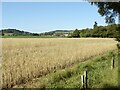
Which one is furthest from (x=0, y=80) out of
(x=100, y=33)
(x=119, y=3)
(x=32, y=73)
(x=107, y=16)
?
(x=100, y=33)

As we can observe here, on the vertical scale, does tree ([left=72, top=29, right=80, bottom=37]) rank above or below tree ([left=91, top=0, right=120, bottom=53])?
below

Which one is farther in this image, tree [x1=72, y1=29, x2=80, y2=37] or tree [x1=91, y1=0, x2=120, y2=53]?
tree [x1=72, y1=29, x2=80, y2=37]

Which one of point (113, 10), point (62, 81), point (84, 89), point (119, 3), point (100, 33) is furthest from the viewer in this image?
point (100, 33)

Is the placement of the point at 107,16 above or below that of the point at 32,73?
above

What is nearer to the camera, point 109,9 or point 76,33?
point 109,9

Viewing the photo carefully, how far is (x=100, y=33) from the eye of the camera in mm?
103438

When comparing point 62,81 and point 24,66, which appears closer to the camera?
point 62,81

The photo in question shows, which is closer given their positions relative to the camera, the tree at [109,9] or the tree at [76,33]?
the tree at [109,9]

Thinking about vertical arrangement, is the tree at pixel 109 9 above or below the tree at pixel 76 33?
above

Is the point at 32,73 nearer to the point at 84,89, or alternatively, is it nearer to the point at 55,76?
the point at 55,76

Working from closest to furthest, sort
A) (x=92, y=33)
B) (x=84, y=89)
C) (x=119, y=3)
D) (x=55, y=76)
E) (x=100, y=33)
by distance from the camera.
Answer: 1. (x=84, y=89)
2. (x=55, y=76)
3. (x=119, y=3)
4. (x=100, y=33)
5. (x=92, y=33)

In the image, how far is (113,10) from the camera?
2108cm

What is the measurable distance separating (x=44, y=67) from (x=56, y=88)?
16.4 ft

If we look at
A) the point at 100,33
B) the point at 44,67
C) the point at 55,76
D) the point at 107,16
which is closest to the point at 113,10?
the point at 107,16
